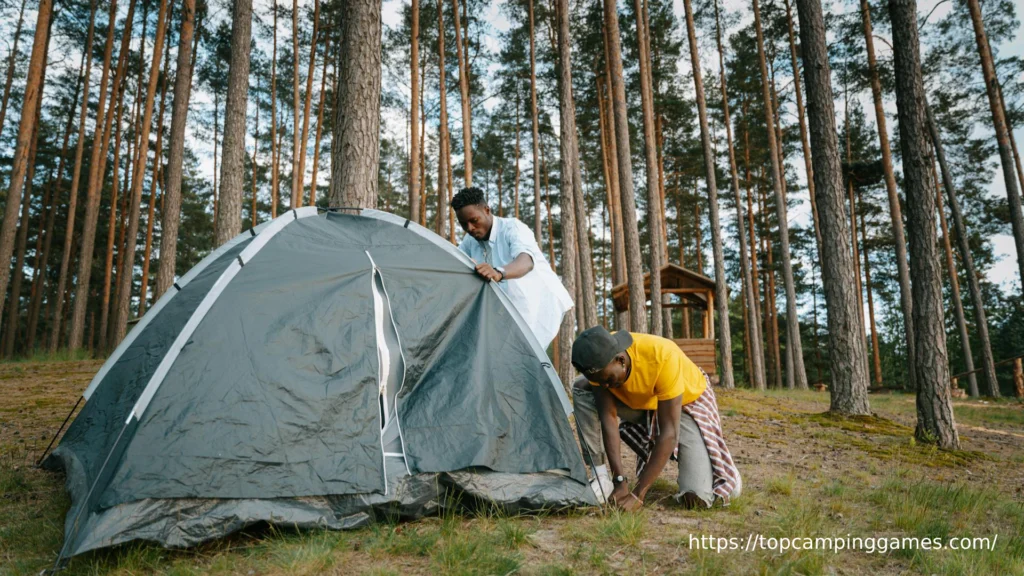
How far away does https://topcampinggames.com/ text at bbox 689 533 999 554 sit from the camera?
8.09ft

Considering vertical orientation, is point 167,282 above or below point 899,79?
below

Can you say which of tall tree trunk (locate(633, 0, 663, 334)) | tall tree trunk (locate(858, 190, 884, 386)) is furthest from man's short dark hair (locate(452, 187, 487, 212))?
tall tree trunk (locate(858, 190, 884, 386))

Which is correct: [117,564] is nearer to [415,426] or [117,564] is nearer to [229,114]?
[415,426]

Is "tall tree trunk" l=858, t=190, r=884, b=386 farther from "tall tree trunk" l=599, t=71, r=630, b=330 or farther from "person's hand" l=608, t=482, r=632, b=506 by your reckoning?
"person's hand" l=608, t=482, r=632, b=506

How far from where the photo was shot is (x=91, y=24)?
14203mm

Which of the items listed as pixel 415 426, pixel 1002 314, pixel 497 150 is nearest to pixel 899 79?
pixel 415 426

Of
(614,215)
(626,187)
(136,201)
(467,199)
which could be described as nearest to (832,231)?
(626,187)

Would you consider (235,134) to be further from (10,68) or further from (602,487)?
(10,68)

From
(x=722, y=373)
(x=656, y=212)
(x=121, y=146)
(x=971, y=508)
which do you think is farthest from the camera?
(x=121, y=146)

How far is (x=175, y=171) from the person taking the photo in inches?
336

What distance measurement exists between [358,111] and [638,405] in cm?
321

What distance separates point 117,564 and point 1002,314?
3046 cm

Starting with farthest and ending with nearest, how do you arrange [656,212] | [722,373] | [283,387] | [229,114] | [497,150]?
[497,150] → [722,373] → [656,212] → [229,114] → [283,387]

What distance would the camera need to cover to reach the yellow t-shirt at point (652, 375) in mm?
2984
